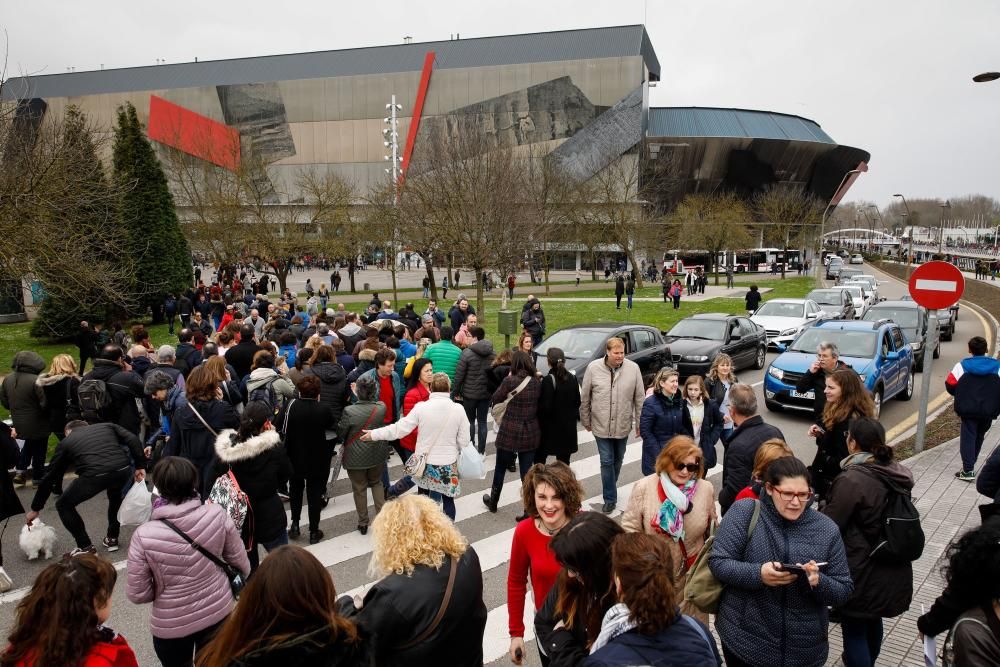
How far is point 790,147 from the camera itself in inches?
2571

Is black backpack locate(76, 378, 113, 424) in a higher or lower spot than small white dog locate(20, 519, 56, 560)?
higher

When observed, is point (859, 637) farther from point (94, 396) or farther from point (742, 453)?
point (94, 396)

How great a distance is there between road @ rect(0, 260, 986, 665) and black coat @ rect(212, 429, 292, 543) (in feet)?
3.13

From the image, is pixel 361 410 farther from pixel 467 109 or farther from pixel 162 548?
pixel 467 109

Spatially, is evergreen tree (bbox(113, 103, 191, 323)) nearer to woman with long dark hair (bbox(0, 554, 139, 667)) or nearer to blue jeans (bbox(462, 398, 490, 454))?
blue jeans (bbox(462, 398, 490, 454))

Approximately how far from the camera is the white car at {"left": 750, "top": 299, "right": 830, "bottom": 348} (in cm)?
1839

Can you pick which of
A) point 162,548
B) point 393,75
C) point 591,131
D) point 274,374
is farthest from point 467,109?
point 162,548

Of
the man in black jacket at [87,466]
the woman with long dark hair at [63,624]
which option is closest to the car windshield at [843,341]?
the man in black jacket at [87,466]

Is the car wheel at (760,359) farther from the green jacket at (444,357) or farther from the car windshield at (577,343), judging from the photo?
the green jacket at (444,357)

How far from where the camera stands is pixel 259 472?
16.2 feet

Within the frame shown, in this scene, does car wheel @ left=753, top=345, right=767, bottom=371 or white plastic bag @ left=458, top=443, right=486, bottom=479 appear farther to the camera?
car wheel @ left=753, top=345, right=767, bottom=371

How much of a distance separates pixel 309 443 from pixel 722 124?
68456mm

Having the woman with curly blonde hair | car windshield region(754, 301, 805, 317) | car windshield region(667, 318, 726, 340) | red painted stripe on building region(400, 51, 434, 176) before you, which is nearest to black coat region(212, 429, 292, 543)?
the woman with curly blonde hair

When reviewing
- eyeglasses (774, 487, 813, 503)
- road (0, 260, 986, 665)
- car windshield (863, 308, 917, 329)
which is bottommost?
road (0, 260, 986, 665)
